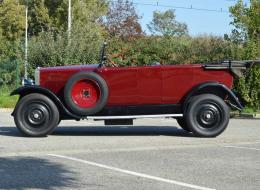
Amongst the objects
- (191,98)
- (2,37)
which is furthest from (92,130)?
(2,37)

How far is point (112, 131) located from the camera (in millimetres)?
13938

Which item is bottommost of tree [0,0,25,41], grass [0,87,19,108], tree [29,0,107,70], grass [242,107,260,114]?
grass [242,107,260,114]

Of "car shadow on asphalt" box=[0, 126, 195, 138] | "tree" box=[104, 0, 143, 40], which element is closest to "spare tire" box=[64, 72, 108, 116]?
"car shadow on asphalt" box=[0, 126, 195, 138]

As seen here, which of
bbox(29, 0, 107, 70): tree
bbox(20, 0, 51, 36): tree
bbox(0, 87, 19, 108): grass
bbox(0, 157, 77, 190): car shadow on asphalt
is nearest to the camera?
bbox(0, 157, 77, 190): car shadow on asphalt

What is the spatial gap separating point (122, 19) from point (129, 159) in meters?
45.3

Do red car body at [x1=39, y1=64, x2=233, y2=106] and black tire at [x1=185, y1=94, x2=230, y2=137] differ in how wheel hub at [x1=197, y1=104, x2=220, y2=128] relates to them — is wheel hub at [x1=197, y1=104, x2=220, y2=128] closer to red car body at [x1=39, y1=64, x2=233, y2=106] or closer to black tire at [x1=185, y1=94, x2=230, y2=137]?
black tire at [x1=185, y1=94, x2=230, y2=137]

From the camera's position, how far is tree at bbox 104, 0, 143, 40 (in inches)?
2095

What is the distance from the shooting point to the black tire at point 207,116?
12.4 m

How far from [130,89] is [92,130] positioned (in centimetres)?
222

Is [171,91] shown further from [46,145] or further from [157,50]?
[157,50]

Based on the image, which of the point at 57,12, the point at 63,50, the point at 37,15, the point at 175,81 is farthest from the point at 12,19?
the point at 175,81

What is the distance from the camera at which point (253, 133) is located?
44.3 ft

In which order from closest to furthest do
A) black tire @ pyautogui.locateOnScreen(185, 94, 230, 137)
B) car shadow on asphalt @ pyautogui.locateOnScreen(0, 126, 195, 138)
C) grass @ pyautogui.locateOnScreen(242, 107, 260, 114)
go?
black tire @ pyautogui.locateOnScreen(185, 94, 230, 137) < car shadow on asphalt @ pyautogui.locateOnScreen(0, 126, 195, 138) < grass @ pyautogui.locateOnScreen(242, 107, 260, 114)

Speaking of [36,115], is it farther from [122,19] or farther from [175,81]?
A: [122,19]
